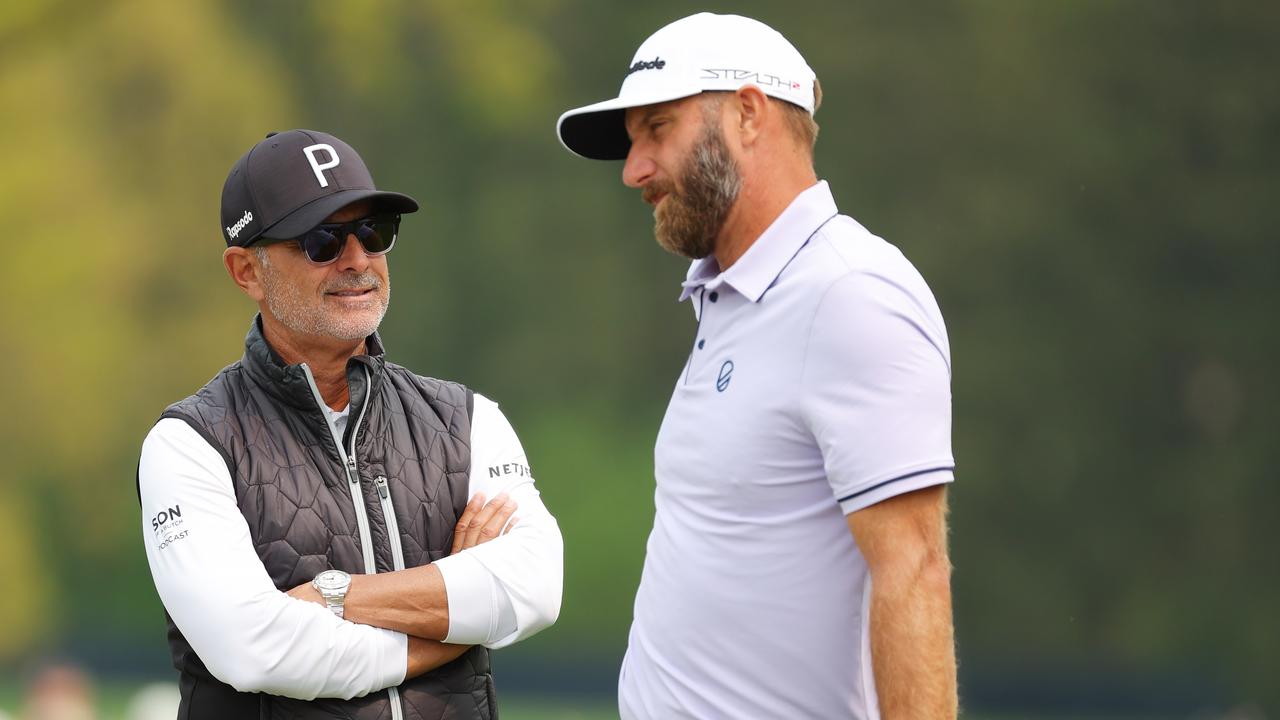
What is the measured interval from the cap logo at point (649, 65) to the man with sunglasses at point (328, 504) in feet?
1.68

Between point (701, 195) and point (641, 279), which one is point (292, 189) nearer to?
point (701, 195)

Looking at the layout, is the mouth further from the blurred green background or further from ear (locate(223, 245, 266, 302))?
the blurred green background

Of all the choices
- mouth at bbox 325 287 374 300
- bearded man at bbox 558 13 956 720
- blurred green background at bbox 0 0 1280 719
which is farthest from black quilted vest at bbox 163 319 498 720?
blurred green background at bbox 0 0 1280 719

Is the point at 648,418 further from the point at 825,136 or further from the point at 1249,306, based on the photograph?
the point at 1249,306

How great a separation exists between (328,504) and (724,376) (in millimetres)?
771

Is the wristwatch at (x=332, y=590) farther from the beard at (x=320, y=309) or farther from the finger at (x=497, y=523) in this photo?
the beard at (x=320, y=309)

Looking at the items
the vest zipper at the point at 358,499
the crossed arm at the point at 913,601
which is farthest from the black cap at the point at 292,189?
the crossed arm at the point at 913,601

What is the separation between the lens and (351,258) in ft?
8.00

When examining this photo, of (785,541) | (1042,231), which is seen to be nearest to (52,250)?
(1042,231)

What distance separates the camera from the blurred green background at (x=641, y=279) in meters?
4.97

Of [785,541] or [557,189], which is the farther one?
[557,189]

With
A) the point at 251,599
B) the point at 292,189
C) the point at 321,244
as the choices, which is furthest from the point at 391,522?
the point at 292,189

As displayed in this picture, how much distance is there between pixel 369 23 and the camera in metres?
5.15

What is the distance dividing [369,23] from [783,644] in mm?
3815
